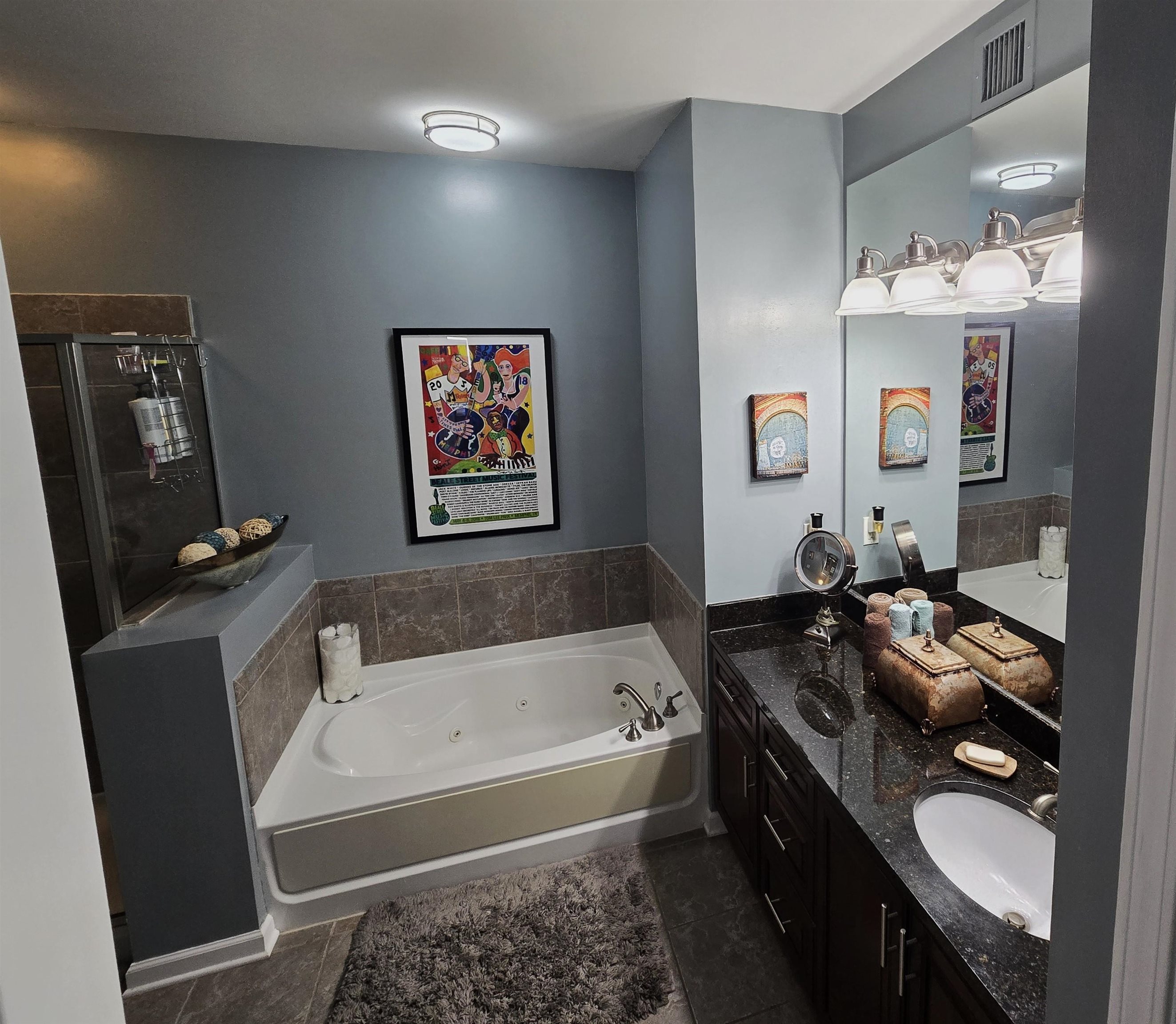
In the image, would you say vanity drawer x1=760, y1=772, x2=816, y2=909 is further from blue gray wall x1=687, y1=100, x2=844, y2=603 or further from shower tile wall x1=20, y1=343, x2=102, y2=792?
shower tile wall x1=20, y1=343, x2=102, y2=792

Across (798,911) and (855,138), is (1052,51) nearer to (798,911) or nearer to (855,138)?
(855,138)

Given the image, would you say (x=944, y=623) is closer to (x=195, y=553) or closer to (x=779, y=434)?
(x=779, y=434)

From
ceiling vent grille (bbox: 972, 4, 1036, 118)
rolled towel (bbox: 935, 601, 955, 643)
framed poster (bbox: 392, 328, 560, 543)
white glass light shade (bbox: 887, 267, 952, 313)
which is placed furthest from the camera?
framed poster (bbox: 392, 328, 560, 543)

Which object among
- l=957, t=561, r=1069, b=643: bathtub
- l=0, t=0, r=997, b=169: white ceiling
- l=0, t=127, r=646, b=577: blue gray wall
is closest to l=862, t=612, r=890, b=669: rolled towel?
l=957, t=561, r=1069, b=643: bathtub

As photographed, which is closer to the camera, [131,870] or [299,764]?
[131,870]

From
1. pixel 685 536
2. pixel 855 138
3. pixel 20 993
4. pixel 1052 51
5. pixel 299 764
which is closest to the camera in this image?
pixel 20 993

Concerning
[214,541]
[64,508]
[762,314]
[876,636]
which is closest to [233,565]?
[214,541]

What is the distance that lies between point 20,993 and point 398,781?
2005mm

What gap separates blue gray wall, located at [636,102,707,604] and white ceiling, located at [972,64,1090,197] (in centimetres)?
85

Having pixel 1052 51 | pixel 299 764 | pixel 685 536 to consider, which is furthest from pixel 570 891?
pixel 1052 51

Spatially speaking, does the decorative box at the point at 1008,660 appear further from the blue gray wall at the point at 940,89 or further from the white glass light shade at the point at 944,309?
the blue gray wall at the point at 940,89

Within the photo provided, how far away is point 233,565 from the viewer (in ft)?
7.20

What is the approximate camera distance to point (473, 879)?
2.27 metres

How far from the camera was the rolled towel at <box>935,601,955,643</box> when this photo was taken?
1.91 metres
